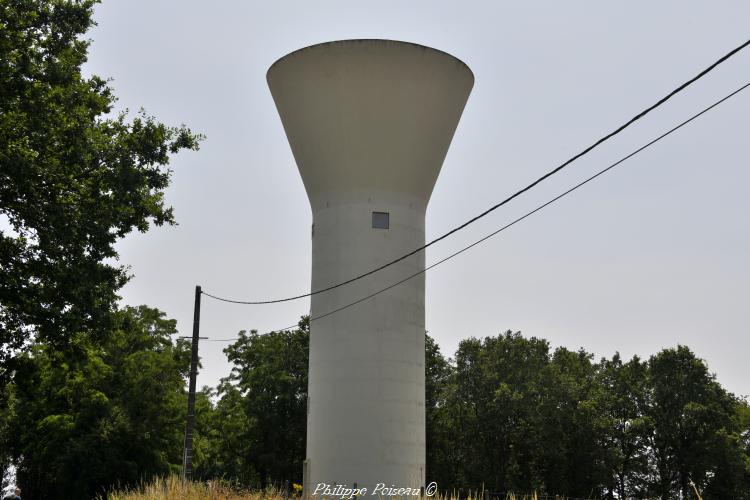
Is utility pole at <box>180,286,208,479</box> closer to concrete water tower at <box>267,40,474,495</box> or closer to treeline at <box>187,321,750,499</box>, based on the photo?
concrete water tower at <box>267,40,474,495</box>

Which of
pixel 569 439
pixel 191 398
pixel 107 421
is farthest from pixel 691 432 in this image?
pixel 191 398

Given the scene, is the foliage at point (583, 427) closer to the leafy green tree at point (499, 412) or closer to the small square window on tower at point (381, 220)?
the leafy green tree at point (499, 412)

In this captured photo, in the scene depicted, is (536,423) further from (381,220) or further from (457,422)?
(381,220)

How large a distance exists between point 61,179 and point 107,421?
2258 centimetres

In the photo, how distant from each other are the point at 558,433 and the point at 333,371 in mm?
25011

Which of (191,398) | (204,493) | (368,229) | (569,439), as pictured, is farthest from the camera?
(569,439)

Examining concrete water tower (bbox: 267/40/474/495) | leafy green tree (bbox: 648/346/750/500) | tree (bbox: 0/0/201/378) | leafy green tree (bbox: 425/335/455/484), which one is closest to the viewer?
tree (bbox: 0/0/201/378)

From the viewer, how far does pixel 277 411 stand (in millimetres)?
42625

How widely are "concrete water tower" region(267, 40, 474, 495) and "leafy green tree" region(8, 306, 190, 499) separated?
18.8m

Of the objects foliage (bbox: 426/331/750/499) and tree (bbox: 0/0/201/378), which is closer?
tree (bbox: 0/0/201/378)

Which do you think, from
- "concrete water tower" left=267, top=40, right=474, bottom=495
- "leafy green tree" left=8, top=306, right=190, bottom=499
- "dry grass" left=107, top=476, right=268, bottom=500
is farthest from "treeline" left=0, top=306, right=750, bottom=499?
"dry grass" left=107, top=476, right=268, bottom=500

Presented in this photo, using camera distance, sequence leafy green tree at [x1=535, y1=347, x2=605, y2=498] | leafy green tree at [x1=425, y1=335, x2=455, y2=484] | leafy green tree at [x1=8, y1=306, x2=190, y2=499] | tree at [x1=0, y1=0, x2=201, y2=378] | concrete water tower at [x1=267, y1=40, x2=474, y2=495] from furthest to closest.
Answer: leafy green tree at [x1=425, y1=335, x2=455, y2=484] → leafy green tree at [x1=535, y1=347, x2=605, y2=498] → leafy green tree at [x1=8, y1=306, x2=190, y2=499] → concrete water tower at [x1=267, y1=40, x2=474, y2=495] → tree at [x1=0, y1=0, x2=201, y2=378]

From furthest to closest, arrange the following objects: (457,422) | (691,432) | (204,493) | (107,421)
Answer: (457,422), (691,432), (107,421), (204,493)

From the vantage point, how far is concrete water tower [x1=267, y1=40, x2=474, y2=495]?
19.5 meters
